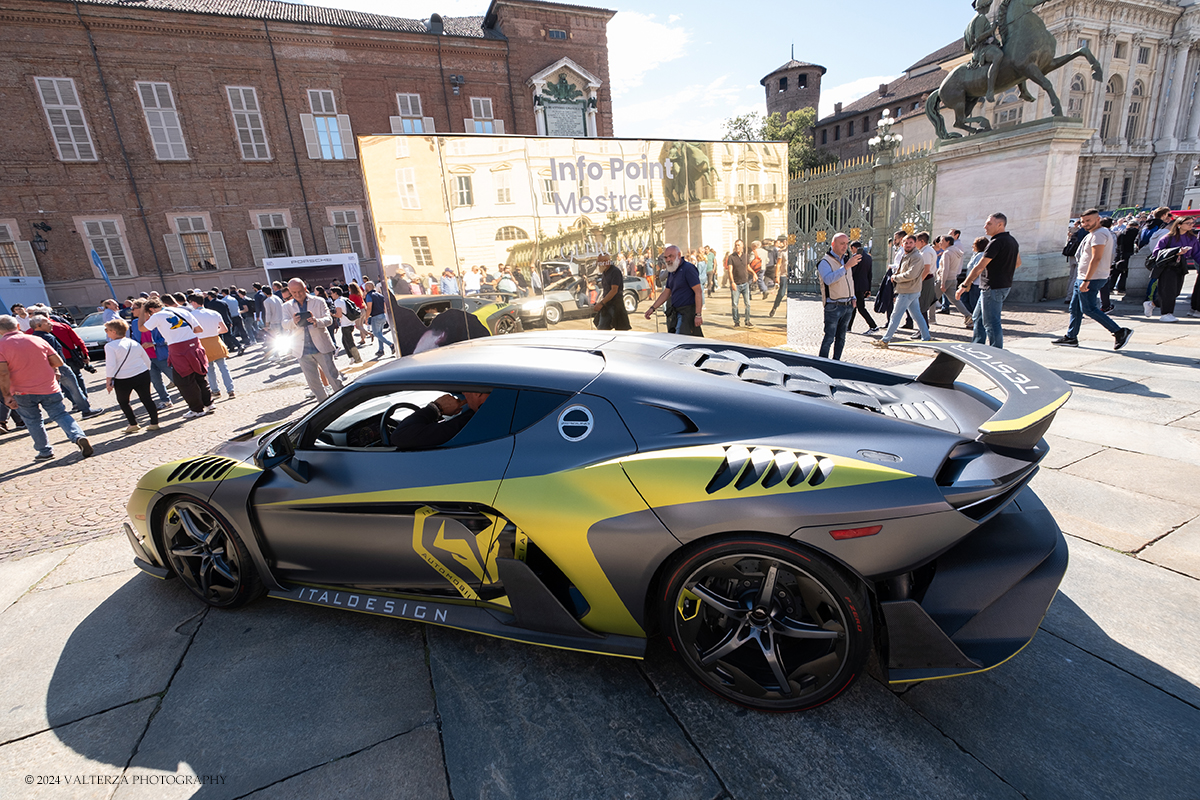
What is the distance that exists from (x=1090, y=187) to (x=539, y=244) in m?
53.1

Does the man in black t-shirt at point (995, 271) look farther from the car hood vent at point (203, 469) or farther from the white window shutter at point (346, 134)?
the white window shutter at point (346, 134)

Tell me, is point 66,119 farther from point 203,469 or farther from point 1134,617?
point 1134,617

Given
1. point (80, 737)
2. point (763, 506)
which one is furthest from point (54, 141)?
point (763, 506)

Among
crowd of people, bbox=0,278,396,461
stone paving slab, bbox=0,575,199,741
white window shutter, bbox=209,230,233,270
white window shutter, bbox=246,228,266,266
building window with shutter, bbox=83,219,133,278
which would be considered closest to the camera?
stone paving slab, bbox=0,575,199,741

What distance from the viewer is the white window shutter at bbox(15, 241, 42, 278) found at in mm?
21734

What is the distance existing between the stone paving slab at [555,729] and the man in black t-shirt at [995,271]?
676cm

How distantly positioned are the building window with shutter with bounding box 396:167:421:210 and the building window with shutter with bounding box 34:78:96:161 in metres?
26.5

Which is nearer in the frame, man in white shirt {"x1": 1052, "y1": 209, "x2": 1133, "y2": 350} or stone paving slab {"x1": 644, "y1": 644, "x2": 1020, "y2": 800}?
stone paving slab {"x1": 644, "y1": 644, "x2": 1020, "y2": 800}

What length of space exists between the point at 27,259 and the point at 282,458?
96.5 feet

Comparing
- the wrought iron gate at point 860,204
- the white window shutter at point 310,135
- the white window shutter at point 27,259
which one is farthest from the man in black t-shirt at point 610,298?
the white window shutter at point 27,259

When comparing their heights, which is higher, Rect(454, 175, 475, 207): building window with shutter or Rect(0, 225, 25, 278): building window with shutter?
Rect(0, 225, 25, 278): building window with shutter

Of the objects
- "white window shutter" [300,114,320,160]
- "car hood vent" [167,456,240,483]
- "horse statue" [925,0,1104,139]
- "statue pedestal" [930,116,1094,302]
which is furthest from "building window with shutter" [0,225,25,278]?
"statue pedestal" [930,116,1094,302]

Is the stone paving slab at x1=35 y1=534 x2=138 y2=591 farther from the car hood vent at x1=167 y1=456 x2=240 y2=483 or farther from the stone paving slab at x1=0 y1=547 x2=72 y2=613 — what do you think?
the car hood vent at x1=167 y1=456 x2=240 y2=483

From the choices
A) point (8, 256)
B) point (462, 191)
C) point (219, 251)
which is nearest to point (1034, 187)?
point (462, 191)
